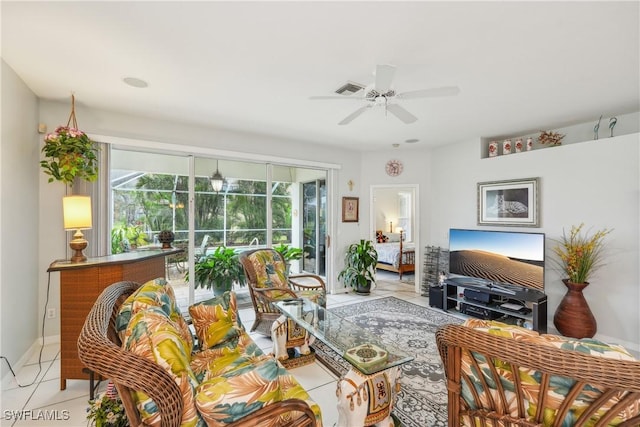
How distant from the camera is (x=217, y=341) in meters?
2.04

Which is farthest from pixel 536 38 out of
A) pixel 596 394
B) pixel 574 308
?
pixel 574 308

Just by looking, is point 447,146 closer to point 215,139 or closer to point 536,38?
point 536,38

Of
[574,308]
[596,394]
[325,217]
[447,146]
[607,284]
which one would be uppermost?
[447,146]

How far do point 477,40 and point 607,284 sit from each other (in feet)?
10.9

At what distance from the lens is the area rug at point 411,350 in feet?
6.85

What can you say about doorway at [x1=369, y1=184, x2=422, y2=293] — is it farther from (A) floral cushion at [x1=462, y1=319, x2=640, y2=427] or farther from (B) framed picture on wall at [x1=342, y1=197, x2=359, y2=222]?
(A) floral cushion at [x1=462, y1=319, x2=640, y2=427]

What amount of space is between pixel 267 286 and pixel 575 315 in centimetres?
349

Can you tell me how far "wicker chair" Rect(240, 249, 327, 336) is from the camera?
311 centimetres

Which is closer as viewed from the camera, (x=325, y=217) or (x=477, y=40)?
(x=477, y=40)

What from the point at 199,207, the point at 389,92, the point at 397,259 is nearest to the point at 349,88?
the point at 389,92

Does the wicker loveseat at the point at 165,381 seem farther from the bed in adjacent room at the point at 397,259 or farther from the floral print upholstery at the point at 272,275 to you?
the bed in adjacent room at the point at 397,259

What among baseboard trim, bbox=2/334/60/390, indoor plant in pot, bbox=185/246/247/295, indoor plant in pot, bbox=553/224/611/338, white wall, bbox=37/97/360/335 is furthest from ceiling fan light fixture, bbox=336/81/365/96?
baseboard trim, bbox=2/334/60/390

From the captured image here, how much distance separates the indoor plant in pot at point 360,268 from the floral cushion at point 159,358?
13.4 ft

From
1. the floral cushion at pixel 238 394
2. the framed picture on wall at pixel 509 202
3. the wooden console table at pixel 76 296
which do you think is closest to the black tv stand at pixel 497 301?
the framed picture on wall at pixel 509 202
